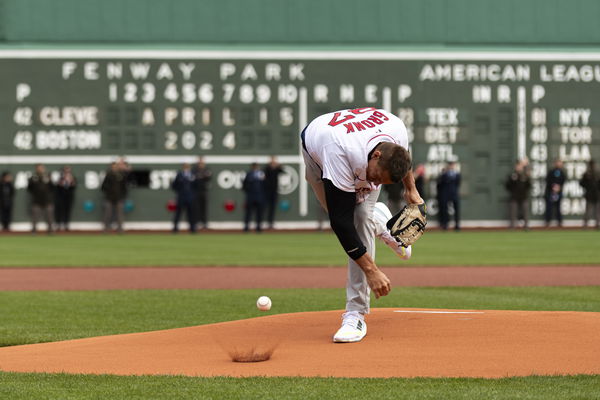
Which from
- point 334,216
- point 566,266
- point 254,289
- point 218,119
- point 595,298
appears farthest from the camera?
point 218,119

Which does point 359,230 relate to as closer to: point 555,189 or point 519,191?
point 519,191

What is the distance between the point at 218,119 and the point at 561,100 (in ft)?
28.9

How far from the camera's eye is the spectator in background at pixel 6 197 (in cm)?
2570

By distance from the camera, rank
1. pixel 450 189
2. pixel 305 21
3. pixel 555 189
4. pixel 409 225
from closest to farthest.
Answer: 1. pixel 409 225
2. pixel 450 189
3. pixel 555 189
4. pixel 305 21

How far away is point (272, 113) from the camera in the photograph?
1029 inches

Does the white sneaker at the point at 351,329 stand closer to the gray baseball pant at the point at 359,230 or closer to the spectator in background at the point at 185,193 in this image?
the gray baseball pant at the point at 359,230

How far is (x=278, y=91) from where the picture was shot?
2625cm

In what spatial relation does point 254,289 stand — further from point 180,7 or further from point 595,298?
point 180,7

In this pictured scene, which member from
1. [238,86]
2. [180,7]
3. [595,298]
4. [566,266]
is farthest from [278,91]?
[595,298]

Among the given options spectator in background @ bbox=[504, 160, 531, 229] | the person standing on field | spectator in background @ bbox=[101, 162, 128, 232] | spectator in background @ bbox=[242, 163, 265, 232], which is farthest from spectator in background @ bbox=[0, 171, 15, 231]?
the person standing on field

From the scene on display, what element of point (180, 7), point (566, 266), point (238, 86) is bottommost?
point (566, 266)

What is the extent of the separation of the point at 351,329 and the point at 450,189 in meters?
19.3

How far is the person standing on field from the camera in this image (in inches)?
251

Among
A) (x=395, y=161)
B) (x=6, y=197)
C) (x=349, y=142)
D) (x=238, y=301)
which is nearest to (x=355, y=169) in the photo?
(x=349, y=142)
